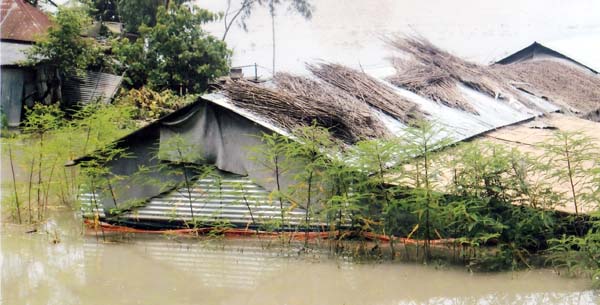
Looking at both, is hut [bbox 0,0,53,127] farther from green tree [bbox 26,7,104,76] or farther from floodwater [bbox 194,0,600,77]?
floodwater [bbox 194,0,600,77]

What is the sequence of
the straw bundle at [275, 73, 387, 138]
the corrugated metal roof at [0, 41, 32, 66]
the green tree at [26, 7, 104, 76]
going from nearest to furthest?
the straw bundle at [275, 73, 387, 138] < the corrugated metal roof at [0, 41, 32, 66] < the green tree at [26, 7, 104, 76]

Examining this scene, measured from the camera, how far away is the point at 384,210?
264 inches

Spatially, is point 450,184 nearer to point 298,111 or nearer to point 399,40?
point 298,111

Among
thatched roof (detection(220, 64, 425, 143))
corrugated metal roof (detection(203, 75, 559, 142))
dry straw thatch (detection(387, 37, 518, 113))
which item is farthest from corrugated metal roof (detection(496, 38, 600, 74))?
thatched roof (detection(220, 64, 425, 143))

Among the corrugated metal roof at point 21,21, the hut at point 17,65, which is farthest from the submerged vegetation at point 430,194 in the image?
the corrugated metal roof at point 21,21

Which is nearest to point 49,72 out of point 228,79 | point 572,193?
point 228,79

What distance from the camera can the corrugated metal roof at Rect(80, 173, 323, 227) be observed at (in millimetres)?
7449

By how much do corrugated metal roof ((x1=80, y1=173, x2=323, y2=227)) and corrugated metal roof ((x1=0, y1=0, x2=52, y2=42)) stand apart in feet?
34.6

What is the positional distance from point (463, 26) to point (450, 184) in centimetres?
2372

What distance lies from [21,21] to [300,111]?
13.2 metres

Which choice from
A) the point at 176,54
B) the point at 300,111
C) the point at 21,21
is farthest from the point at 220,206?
the point at 21,21

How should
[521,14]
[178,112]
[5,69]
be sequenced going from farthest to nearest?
1. [521,14]
2. [5,69]
3. [178,112]

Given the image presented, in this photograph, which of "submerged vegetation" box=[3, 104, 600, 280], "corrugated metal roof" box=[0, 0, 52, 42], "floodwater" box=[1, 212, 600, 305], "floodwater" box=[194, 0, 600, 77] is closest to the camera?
"floodwater" box=[1, 212, 600, 305]

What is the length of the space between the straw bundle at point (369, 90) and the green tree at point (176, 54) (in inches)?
378
